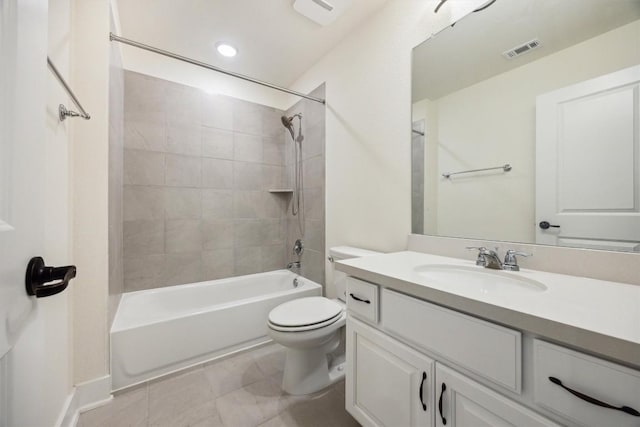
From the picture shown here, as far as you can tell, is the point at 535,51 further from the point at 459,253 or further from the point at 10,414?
the point at 10,414

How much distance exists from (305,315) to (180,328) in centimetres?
86

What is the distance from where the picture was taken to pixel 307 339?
1.33m

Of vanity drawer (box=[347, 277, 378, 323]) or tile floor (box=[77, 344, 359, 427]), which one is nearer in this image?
vanity drawer (box=[347, 277, 378, 323])

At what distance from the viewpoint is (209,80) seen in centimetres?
235

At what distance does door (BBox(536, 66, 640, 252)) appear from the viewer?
2.67 feet

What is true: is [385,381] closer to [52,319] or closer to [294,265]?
[52,319]

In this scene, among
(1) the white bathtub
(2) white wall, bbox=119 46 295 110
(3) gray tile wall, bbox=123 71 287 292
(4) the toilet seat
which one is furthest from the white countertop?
(2) white wall, bbox=119 46 295 110

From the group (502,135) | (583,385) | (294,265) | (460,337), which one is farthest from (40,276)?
(294,265)

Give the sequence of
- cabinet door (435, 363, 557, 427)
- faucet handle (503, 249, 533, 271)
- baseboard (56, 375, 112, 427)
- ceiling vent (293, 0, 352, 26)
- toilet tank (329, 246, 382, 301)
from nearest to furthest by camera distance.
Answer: cabinet door (435, 363, 557, 427), faucet handle (503, 249, 533, 271), baseboard (56, 375, 112, 427), ceiling vent (293, 0, 352, 26), toilet tank (329, 246, 382, 301)

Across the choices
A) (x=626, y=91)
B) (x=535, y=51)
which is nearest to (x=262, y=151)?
(x=535, y=51)

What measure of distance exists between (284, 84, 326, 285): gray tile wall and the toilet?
69 centimetres

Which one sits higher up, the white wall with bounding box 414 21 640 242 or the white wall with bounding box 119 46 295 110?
the white wall with bounding box 119 46 295 110

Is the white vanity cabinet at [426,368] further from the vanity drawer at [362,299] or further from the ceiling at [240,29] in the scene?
the ceiling at [240,29]

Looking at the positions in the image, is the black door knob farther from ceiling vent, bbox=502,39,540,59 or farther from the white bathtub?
the white bathtub
